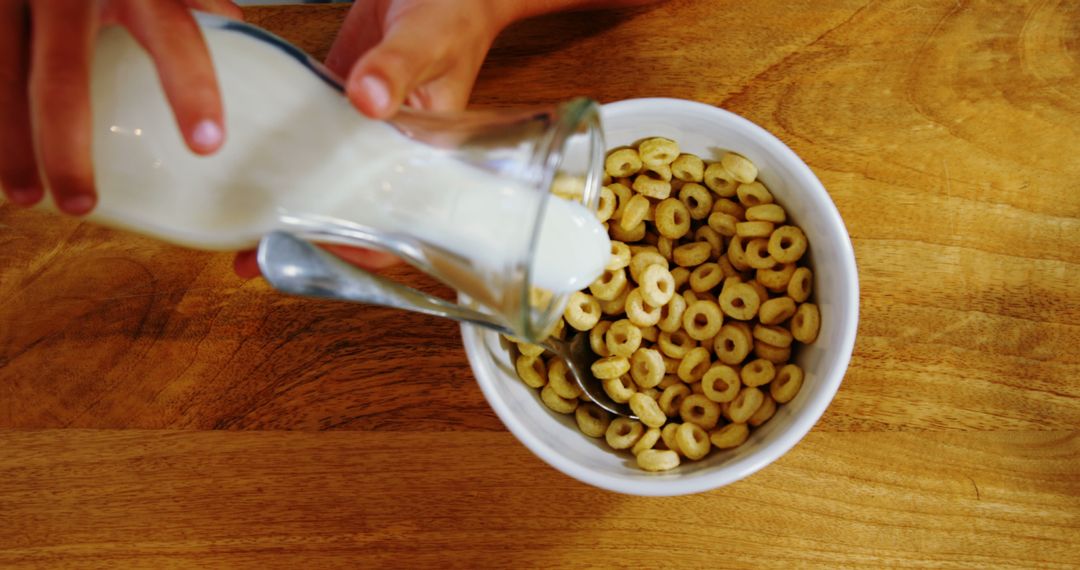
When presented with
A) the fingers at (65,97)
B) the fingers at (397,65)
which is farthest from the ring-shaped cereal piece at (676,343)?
the fingers at (65,97)

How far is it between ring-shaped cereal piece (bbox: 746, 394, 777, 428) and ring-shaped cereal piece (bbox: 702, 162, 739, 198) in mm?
147

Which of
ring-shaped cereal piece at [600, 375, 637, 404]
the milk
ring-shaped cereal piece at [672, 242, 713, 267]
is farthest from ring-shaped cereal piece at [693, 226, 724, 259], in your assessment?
the milk

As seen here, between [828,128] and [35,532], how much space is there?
0.68m

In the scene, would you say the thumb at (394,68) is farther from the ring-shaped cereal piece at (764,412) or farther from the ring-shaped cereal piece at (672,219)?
the ring-shaped cereal piece at (764,412)

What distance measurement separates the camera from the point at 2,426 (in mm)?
607

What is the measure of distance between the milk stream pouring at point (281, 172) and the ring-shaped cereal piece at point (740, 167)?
183 millimetres

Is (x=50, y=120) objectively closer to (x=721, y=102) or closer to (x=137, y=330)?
(x=137, y=330)

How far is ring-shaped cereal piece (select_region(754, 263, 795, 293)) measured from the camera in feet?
1.72

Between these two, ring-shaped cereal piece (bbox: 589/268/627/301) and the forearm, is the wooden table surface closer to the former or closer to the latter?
the forearm

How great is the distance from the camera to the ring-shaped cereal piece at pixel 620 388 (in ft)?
1.72

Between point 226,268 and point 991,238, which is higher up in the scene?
point 991,238

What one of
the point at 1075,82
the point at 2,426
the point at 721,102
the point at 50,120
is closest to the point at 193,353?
the point at 2,426

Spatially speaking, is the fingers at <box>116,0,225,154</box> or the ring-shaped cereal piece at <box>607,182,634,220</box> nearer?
the fingers at <box>116,0,225,154</box>

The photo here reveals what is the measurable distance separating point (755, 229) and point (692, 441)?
0.15m
